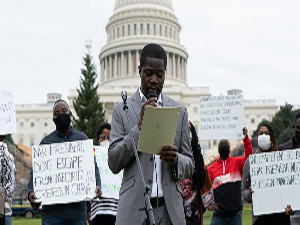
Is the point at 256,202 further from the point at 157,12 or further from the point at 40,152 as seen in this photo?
the point at 157,12

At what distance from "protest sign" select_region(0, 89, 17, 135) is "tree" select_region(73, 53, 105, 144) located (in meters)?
40.1

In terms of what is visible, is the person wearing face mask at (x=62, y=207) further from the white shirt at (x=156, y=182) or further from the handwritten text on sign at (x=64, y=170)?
the white shirt at (x=156, y=182)

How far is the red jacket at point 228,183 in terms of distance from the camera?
7.31 metres

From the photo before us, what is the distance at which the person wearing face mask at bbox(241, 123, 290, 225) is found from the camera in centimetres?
574

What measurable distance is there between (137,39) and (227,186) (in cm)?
7792

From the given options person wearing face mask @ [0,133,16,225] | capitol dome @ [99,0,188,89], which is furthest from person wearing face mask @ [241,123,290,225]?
capitol dome @ [99,0,188,89]

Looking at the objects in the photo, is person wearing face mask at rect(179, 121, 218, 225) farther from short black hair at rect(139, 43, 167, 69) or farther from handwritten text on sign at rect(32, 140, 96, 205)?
short black hair at rect(139, 43, 167, 69)

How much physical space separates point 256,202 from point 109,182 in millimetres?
1734

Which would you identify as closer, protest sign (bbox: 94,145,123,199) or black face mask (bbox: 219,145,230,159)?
protest sign (bbox: 94,145,123,199)

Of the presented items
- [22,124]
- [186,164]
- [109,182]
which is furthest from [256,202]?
[22,124]

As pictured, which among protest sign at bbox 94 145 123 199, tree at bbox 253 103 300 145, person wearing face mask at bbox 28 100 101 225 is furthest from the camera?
tree at bbox 253 103 300 145

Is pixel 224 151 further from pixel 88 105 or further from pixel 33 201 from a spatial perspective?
Answer: pixel 88 105

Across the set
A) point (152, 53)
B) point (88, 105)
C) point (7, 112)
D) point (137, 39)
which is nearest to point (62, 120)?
point (7, 112)

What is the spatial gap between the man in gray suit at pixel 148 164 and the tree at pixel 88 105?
4369 cm
